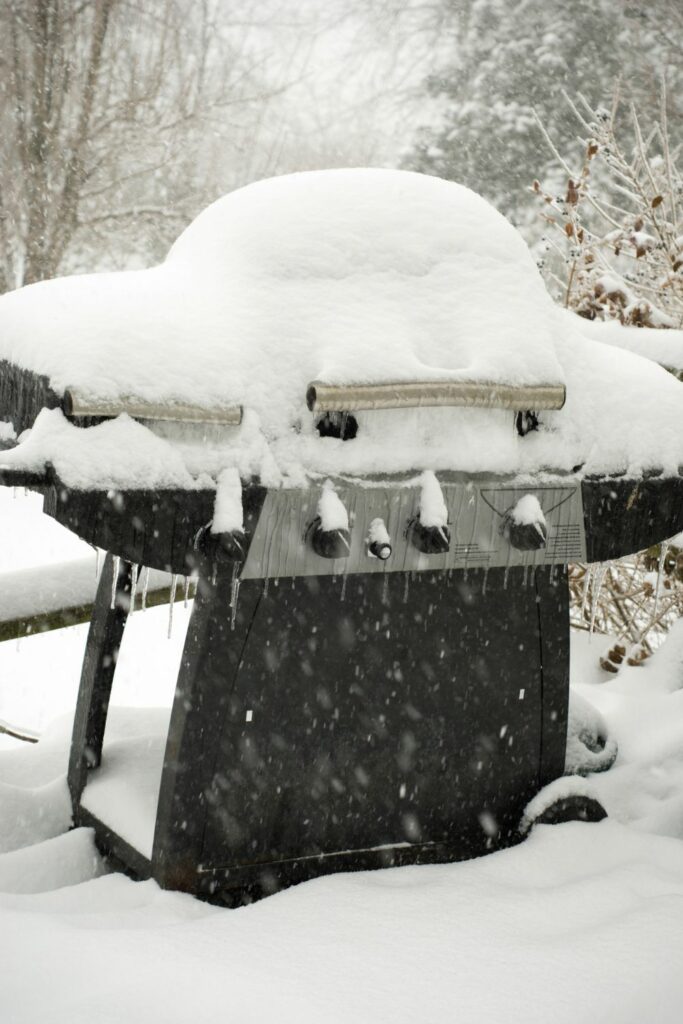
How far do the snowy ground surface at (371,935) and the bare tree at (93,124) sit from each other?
29.0 feet

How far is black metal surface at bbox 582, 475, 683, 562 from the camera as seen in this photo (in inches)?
97.6

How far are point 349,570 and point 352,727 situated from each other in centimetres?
39

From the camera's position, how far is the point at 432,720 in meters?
2.45

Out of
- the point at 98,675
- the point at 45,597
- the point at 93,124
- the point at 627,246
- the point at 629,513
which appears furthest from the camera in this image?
the point at 93,124

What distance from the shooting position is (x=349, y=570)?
2215 mm

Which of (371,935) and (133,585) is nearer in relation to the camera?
(371,935)

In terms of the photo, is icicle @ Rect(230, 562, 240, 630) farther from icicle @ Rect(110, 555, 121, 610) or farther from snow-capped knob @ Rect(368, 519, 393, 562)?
icicle @ Rect(110, 555, 121, 610)

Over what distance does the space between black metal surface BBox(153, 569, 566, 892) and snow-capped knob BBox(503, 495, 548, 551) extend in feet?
0.55

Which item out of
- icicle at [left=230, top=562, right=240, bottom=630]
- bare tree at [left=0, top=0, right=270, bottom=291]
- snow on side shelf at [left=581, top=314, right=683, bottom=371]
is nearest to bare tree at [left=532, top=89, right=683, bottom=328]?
snow on side shelf at [left=581, top=314, right=683, bottom=371]

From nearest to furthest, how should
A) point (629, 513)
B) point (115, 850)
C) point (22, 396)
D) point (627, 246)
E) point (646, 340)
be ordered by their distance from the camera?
point (22, 396) → point (115, 850) → point (629, 513) → point (646, 340) → point (627, 246)

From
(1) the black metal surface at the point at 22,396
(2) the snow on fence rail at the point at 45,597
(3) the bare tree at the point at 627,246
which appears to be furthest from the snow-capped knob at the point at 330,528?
(3) the bare tree at the point at 627,246

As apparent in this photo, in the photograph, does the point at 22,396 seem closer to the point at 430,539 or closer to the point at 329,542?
the point at 329,542

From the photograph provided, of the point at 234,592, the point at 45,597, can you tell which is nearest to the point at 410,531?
the point at 234,592

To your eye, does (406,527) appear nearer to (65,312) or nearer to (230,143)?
(65,312)
